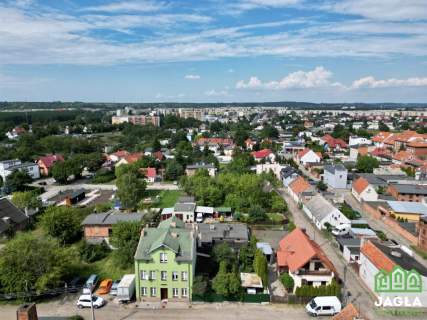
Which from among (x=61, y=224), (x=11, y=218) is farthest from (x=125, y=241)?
(x=11, y=218)

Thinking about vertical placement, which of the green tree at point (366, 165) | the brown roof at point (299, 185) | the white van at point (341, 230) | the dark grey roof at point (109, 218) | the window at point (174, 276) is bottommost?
the white van at point (341, 230)

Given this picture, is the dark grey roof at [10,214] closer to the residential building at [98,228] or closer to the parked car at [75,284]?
the residential building at [98,228]

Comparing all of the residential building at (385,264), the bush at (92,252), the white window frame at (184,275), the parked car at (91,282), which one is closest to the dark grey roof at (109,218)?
the bush at (92,252)

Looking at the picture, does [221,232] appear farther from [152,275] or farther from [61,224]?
[61,224]

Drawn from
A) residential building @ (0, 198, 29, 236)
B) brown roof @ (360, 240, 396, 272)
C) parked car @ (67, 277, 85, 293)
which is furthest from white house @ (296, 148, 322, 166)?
parked car @ (67, 277, 85, 293)

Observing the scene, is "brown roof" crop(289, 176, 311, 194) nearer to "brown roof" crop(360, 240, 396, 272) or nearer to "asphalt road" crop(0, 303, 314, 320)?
"brown roof" crop(360, 240, 396, 272)

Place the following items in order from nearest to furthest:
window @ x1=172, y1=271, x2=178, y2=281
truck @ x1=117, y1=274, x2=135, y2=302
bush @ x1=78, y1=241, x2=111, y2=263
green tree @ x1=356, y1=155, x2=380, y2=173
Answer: truck @ x1=117, y1=274, x2=135, y2=302 < window @ x1=172, y1=271, x2=178, y2=281 < bush @ x1=78, y1=241, x2=111, y2=263 < green tree @ x1=356, y1=155, x2=380, y2=173
